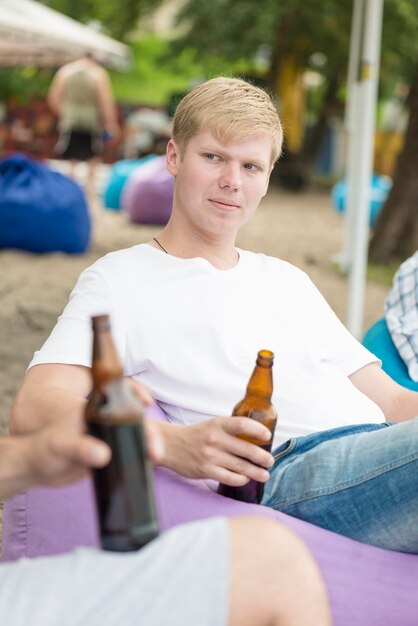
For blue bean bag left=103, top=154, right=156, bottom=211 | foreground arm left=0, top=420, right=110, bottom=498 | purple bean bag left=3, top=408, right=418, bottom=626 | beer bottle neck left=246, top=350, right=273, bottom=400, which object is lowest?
blue bean bag left=103, top=154, right=156, bottom=211

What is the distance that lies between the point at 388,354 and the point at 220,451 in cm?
143

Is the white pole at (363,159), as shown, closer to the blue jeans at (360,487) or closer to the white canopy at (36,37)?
the white canopy at (36,37)

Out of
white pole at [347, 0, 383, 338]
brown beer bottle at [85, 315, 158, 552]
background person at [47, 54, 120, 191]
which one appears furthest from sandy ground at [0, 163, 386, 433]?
Answer: brown beer bottle at [85, 315, 158, 552]

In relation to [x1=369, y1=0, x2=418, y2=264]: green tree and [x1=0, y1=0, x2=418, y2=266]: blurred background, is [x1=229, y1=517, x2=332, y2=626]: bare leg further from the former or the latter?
[x1=0, y1=0, x2=418, y2=266]: blurred background

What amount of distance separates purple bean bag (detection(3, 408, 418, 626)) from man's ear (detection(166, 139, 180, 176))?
0.87 m

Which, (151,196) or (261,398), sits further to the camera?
(151,196)

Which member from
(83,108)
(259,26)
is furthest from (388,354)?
(259,26)

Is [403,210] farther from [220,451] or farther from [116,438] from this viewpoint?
[116,438]

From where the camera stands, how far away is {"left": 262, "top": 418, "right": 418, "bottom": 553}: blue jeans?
176cm

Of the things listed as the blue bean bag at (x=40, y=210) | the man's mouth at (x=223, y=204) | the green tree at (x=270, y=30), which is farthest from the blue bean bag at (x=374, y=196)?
the man's mouth at (x=223, y=204)

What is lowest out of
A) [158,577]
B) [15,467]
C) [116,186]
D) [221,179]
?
[116,186]

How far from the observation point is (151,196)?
966 cm

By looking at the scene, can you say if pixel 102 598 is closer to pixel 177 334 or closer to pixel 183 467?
pixel 183 467

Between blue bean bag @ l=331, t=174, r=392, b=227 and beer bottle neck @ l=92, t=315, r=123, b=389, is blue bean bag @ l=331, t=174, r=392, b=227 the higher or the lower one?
the lower one
